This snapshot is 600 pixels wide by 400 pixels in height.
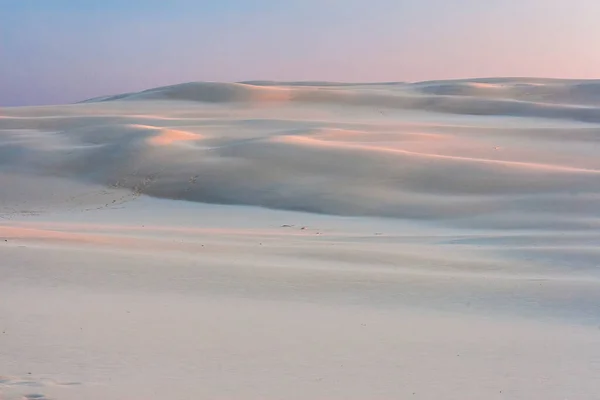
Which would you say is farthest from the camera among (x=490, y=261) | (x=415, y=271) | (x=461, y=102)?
(x=461, y=102)

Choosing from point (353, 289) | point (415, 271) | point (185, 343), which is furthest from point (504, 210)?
point (185, 343)

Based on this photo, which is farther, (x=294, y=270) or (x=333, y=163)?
(x=333, y=163)

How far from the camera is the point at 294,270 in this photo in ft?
32.0

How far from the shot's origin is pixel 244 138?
28391mm

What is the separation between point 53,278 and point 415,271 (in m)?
4.17

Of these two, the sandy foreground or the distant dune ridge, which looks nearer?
the sandy foreground

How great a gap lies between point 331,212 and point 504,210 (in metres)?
3.71

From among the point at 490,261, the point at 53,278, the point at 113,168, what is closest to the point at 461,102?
the point at 113,168

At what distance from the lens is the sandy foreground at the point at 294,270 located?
5758 millimetres

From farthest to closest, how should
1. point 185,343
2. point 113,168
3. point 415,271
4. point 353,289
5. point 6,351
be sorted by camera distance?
point 113,168 < point 415,271 < point 353,289 < point 185,343 < point 6,351

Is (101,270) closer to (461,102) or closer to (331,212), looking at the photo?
(331,212)

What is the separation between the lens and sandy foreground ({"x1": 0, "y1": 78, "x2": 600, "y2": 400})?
18.9 ft

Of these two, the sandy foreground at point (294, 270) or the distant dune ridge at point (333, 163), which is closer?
the sandy foreground at point (294, 270)

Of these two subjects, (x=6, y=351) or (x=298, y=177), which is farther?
(x=298, y=177)
